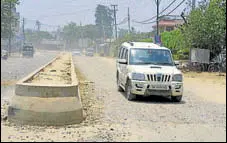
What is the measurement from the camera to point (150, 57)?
41.8 feet

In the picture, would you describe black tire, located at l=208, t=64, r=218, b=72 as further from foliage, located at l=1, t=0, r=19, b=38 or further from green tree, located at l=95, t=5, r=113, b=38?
foliage, located at l=1, t=0, r=19, b=38

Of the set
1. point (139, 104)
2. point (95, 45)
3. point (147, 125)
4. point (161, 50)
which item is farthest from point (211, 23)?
point (95, 45)

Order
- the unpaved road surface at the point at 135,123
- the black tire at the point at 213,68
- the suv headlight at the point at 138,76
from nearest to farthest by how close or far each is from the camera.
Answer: the unpaved road surface at the point at 135,123, the suv headlight at the point at 138,76, the black tire at the point at 213,68

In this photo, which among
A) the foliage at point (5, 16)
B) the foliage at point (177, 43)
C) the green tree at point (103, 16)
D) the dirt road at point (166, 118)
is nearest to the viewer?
the foliage at point (5, 16)

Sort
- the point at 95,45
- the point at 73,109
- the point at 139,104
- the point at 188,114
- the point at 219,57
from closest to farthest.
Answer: the point at 73,109, the point at 188,114, the point at 139,104, the point at 219,57, the point at 95,45

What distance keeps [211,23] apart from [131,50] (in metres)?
15.3

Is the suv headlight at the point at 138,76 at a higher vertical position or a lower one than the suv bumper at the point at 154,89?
higher

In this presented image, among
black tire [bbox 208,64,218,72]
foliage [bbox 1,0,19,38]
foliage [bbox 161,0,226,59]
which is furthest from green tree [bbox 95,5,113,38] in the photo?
black tire [bbox 208,64,218,72]

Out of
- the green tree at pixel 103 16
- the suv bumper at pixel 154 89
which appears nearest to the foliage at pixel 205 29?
the green tree at pixel 103 16

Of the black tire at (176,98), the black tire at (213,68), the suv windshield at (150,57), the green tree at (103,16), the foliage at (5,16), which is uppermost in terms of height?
the green tree at (103,16)

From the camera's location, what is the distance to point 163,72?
11.9 meters

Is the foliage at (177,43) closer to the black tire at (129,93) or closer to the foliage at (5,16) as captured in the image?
the black tire at (129,93)

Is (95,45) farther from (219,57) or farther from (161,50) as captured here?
(161,50)

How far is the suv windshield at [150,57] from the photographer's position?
41.4 ft
